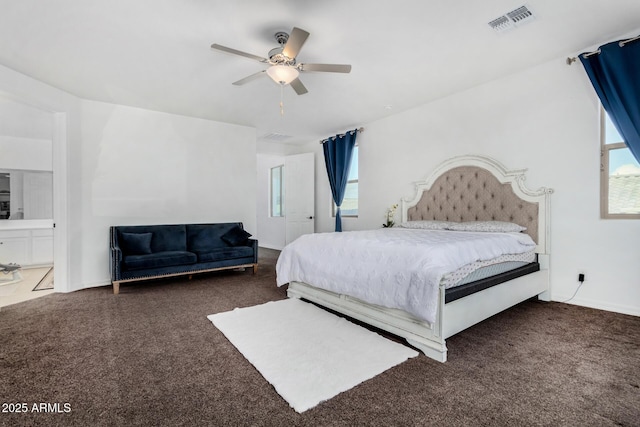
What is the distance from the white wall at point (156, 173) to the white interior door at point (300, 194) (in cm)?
133

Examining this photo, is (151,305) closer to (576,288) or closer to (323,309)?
(323,309)

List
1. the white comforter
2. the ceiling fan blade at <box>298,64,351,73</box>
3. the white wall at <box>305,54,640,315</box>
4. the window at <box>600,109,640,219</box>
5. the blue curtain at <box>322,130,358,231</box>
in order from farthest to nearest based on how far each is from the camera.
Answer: the blue curtain at <box>322,130,358,231</box>
the white wall at <box>305,54,640,315</box>
the window at <box>600,109,640,219</box>
the ceiling fan blade at <box>298,64,351,73</box>
the white comforter

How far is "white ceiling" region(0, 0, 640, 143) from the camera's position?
2.46 metres

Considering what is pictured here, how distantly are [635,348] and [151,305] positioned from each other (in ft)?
14.4

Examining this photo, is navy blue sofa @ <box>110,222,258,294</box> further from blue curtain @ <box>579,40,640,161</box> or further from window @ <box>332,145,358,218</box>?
blue curtain @ <box>579,40,640,161</box>

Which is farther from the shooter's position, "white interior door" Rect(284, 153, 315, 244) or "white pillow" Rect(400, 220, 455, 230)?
"white interior door" Rect(284, 153, 315, 244)

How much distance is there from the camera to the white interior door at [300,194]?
22.4ft

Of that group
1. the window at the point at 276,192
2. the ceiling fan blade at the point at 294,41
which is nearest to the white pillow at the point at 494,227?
the ceiling fan blade at the point at 294,41

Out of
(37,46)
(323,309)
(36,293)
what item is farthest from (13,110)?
(323,309)

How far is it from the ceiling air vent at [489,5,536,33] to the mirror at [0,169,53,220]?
787 cm

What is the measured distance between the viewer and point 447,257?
91.2 inches

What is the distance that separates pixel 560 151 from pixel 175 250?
17.3 ft

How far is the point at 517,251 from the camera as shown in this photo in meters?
3.11

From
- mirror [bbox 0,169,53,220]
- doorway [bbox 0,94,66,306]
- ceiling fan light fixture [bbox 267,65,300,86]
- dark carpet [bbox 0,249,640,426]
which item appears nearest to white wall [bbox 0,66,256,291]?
doorway [bbox 0,94,66,306]
